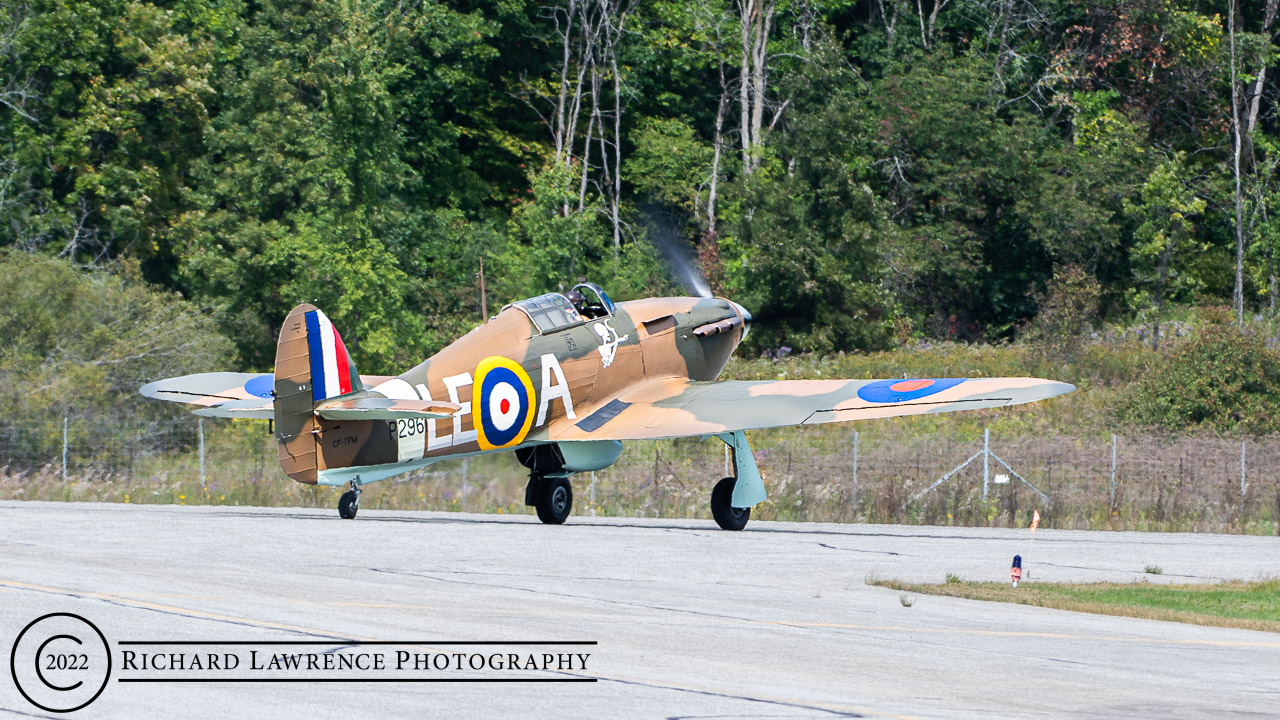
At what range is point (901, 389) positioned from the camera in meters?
19.5

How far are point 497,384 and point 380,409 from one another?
7.53 feet

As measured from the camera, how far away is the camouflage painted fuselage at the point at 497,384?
18234 mm

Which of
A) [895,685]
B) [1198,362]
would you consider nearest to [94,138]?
[1198,362]

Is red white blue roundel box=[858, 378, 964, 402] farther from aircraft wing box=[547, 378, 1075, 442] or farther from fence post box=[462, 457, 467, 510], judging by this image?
fence post box=[462, 457, 467, 510]

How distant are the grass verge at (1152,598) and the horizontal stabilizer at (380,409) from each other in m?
5.43

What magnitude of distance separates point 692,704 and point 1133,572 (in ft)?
30.3

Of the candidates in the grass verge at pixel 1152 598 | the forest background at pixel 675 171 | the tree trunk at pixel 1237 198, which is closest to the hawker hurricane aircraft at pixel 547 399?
the grass verge at pixel 1152 598

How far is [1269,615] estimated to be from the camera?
1320 cm

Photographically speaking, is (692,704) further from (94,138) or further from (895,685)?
(94,138)

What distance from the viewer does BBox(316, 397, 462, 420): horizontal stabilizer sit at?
17.3 meters

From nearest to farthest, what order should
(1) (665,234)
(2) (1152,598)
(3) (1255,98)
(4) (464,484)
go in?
(2) (1152,598)
(4) (464,484)
(3) (1255,98)
(1) (665,234)

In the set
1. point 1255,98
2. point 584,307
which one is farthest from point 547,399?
point 1255,98

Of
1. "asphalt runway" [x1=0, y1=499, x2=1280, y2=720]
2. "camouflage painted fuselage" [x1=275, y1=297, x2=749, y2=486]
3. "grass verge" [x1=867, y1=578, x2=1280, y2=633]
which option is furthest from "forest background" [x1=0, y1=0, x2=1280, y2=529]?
"grass verge" [x1=867, y1=578, x2=1280, y2=633]

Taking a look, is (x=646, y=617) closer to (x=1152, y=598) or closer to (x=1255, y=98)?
(x=1152, y=598)
